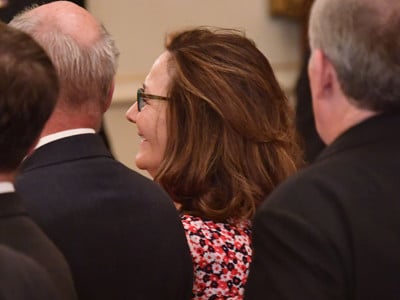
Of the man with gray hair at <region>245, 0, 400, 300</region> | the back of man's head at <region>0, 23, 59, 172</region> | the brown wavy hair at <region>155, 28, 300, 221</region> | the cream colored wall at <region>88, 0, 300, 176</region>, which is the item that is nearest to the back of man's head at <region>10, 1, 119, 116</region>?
the brown wavy hair at <region>155, 28, 300, 221</region>

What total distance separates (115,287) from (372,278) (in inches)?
26.4

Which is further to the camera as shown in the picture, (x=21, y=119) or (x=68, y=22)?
(x=68, y=22)

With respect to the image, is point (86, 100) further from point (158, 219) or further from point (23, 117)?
point (23, 117)

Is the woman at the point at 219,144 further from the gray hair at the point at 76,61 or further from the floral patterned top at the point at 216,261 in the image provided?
the gray hair at the point at 76,61

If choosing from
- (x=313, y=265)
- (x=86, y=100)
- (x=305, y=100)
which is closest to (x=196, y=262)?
(x=86, y=100)

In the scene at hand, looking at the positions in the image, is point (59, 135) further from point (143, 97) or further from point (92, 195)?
point (143, 97)

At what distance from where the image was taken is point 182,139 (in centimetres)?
266

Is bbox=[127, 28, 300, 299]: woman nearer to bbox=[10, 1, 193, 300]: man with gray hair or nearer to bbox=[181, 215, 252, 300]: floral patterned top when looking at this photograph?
bbox=[181, 215, 252, 300]: floral patterned top

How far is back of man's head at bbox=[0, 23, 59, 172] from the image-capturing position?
69.1 inches

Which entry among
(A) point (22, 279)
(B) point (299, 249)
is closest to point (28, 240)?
(A) point (22, 279)

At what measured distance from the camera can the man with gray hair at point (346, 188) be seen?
5.91 ft

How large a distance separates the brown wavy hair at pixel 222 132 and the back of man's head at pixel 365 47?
745 mm

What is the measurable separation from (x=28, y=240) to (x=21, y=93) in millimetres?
246

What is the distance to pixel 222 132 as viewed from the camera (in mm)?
2611
